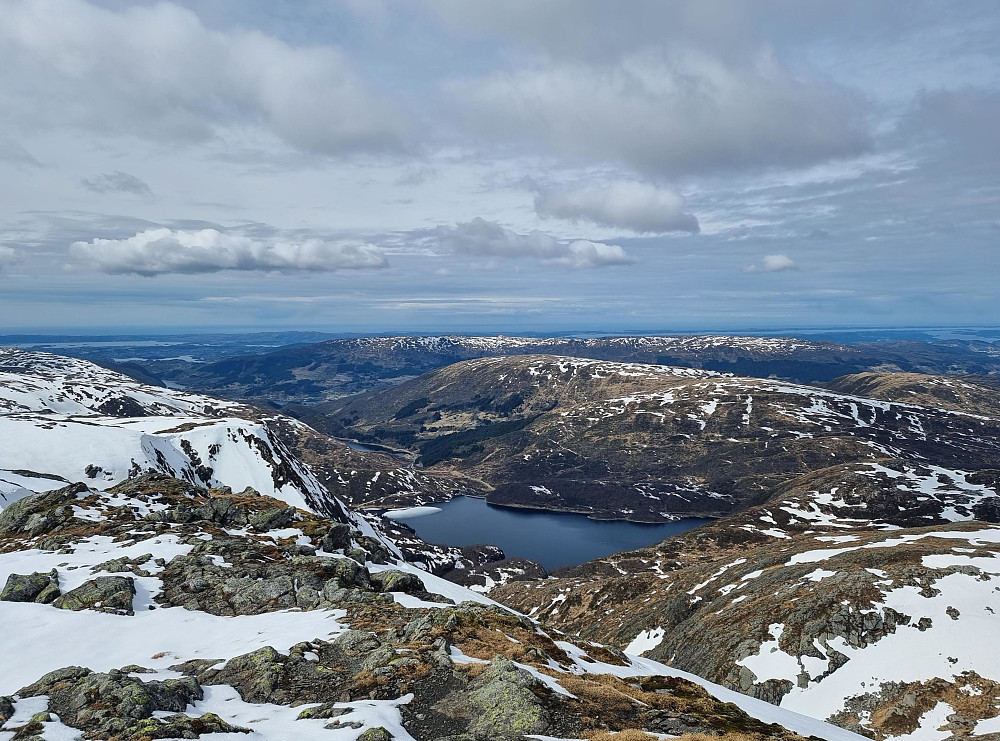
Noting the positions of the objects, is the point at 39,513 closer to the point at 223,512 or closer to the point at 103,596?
the point at 223,512

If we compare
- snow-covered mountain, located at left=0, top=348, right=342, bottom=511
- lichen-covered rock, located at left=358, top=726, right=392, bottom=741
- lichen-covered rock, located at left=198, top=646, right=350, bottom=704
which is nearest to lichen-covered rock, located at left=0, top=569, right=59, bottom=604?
lichen-covered rock, located at left=198, top=646, right=350, bottom=704

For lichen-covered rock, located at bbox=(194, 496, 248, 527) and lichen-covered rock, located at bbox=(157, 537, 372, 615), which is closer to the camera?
lichen-covered rock, located at bbox=(157, 537, 372, 615)

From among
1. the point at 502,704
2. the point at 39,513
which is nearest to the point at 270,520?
the point at 39,513

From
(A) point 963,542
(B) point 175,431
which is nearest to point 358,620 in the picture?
(A) point 963,542

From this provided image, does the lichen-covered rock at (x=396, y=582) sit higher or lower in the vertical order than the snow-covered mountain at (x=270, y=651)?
lower

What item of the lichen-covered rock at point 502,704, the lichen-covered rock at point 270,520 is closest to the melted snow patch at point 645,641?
the lichen-covered rock at point 270,520

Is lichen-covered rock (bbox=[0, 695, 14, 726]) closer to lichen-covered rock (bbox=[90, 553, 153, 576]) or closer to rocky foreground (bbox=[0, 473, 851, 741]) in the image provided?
rocky foreground (bbox=[0, 473, 851, 741])

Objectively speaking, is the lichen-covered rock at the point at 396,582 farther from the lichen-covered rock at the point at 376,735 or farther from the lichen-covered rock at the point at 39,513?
the lichen-covered rock at the point at 39,513
